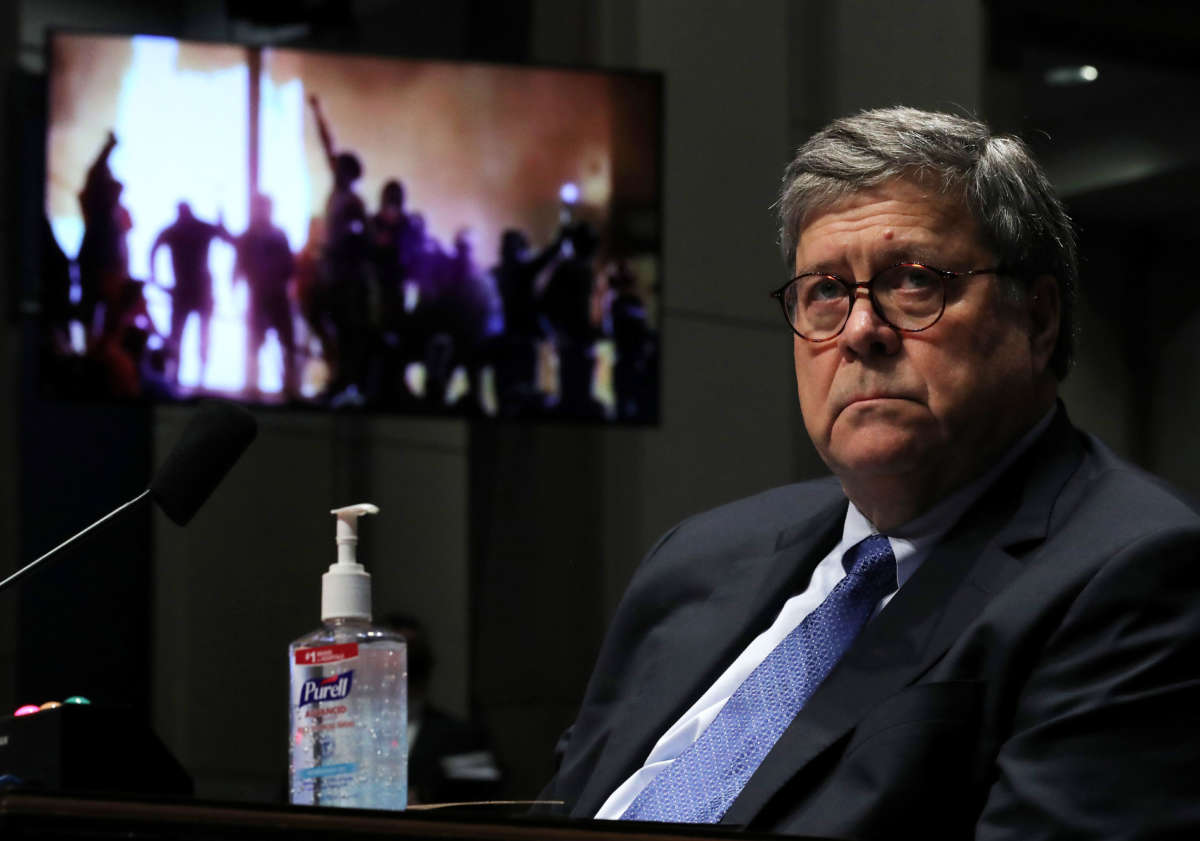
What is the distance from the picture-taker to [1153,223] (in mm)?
4664

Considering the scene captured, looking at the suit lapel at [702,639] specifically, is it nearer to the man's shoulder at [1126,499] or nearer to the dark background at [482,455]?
the man's shoulder at [1126,499]

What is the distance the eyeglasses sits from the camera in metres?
1.66

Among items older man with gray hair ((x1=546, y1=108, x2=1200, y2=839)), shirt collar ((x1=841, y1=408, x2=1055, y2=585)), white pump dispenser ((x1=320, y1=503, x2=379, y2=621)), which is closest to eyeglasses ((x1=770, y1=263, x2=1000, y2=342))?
older man with gray hair ((x1=546, y1=108, x2=1200, y2=839))

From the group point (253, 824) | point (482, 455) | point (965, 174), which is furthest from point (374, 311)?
point (253, 824)

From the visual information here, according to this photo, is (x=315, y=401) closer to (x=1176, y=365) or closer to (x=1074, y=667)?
(x=1176, y=365)

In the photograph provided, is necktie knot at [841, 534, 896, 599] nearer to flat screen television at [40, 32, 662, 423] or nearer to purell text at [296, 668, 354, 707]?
purell text at [296, 668, 354, 707]

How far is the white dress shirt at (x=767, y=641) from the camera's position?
1.65 meters

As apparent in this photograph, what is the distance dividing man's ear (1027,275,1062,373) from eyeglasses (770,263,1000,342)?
7 cm

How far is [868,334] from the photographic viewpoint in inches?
65.7

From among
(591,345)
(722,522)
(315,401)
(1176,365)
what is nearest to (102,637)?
(315,401)

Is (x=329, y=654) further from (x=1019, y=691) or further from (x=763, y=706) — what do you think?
(x=1019, y=691)

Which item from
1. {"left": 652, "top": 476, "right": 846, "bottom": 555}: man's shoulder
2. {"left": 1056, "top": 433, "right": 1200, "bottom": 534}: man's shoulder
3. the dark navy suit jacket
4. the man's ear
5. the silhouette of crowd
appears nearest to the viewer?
the dark navy suit jacket

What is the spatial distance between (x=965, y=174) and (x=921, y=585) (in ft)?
1.31

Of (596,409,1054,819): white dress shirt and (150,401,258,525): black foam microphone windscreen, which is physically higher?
(150,401,258,525): black foam microphone windscreen
